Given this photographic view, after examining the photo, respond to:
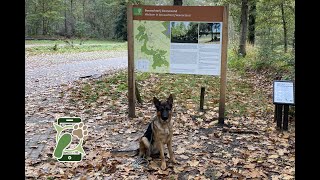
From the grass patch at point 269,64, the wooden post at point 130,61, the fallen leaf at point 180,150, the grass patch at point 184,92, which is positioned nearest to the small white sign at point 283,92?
the grass patch at point 184,92

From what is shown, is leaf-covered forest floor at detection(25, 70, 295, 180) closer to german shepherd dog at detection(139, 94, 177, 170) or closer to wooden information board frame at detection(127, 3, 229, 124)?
german shepherd dog at detection(139, 94, 177, 170)

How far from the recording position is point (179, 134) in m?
6.94

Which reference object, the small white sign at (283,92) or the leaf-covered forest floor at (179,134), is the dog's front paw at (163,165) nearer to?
the leaf-covered forest floor at (179,134)

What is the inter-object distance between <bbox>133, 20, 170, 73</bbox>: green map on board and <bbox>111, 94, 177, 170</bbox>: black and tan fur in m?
2.53

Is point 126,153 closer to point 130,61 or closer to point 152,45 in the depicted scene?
point 130,61

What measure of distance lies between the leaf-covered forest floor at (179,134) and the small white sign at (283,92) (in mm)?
688

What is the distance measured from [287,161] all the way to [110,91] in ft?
21.7

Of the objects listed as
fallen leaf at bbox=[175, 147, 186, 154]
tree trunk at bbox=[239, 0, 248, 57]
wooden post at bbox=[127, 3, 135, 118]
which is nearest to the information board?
wooden post at bbox=[127, 3, 135, 118]

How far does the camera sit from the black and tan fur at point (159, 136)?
205 inches

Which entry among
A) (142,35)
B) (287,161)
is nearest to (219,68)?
(142,35)

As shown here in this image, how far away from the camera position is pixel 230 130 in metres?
7.12

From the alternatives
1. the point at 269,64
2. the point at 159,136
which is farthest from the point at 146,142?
the point at 269,64

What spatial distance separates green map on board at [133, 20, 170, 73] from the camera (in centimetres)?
770

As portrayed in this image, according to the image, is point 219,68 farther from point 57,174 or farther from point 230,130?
point 57,174
